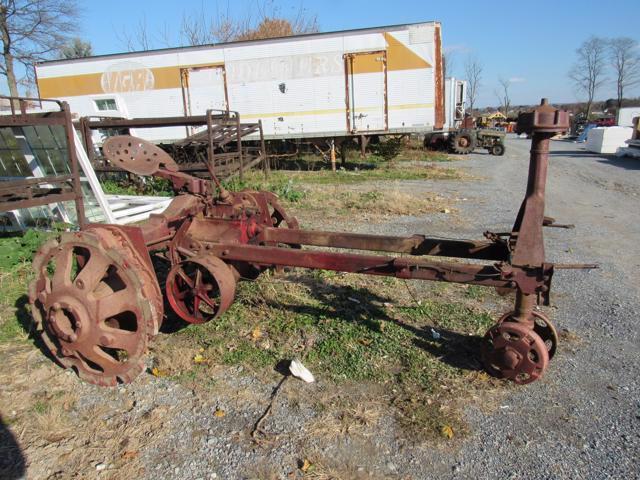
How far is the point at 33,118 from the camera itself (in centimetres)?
536

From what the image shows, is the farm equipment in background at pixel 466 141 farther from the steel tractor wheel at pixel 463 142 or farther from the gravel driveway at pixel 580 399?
the gravel driveway at pixel 580 399

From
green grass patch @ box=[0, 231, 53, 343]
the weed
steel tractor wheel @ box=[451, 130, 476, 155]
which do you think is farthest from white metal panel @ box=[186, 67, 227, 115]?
the weed

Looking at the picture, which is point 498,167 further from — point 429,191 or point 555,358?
point 555,358

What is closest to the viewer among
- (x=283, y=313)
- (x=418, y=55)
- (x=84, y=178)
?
(x=283, y=313)

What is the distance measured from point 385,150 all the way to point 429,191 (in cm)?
658

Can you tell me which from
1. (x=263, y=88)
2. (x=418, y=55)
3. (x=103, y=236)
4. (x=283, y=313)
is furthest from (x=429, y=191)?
(x=103, y=236)

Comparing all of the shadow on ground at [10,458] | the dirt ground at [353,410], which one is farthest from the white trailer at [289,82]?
the shadow on ground at [10,458]

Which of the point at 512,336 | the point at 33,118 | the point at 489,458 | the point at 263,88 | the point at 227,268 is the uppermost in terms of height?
the point at 263,88

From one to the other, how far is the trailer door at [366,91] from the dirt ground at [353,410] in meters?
10.5

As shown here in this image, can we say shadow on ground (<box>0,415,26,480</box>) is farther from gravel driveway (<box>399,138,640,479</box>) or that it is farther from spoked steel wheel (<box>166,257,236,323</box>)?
gravel driveway (<box>399,138,640,479</box>)

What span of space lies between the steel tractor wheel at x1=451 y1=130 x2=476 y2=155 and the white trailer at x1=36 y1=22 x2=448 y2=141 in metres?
7.09

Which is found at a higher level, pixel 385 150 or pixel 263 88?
pixel 263 88

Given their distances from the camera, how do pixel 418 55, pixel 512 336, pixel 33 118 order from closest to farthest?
pixel 512 336
pixel 33 118
pixel 418 55

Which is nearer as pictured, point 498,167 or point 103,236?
point 103,236
